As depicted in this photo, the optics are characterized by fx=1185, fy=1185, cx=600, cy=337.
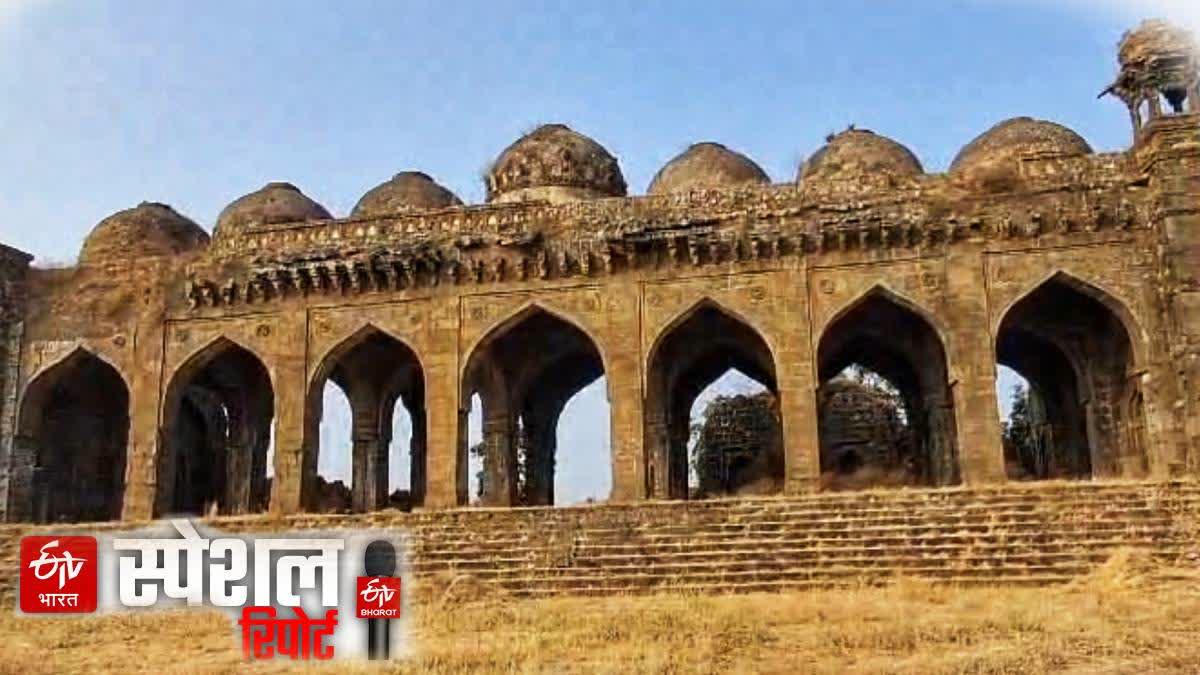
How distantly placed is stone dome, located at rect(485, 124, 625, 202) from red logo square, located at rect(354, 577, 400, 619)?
1640cm

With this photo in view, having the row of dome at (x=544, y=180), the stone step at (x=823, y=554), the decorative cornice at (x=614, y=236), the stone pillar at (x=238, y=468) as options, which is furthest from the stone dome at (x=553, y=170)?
the stone step at (x=823, y=554)

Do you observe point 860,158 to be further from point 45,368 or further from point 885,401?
point 45,368

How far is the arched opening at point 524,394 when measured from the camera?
22.0 metres

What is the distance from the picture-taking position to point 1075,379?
904 inches

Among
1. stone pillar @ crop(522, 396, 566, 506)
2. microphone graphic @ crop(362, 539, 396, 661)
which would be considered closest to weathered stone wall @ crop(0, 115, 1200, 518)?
stone pillar @ crop(522, 396, 566, 506)

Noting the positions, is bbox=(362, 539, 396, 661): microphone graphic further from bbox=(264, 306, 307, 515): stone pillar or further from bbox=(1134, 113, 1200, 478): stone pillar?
bbox=(1134, 113, 1200, 478): stone pillar

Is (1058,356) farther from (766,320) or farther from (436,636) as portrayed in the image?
(436,636)

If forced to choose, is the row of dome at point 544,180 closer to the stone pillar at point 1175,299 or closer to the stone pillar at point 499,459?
the stone pillar at point 1175,299

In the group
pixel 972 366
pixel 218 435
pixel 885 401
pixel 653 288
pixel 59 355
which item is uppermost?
pixel 653 288

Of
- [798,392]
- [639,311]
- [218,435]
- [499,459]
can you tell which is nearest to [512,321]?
[639,311]

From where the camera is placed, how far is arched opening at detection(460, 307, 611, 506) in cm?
2205

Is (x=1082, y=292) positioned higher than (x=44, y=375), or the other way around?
(x=1082, y=292)

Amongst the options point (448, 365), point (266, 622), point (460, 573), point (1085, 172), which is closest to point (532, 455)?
point (448, 365)

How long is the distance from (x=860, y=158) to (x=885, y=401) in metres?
9.45
